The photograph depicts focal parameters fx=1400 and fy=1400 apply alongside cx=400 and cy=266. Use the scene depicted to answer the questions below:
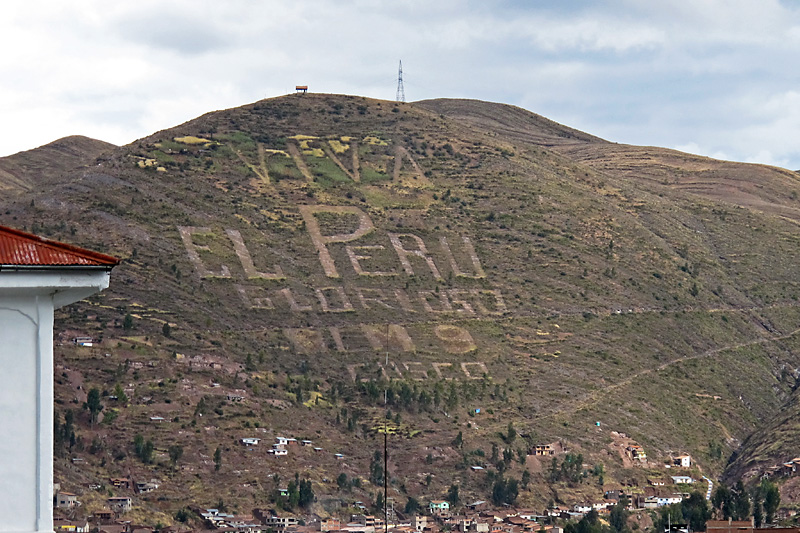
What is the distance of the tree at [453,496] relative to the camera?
3755 inches

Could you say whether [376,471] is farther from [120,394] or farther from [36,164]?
[36,164]

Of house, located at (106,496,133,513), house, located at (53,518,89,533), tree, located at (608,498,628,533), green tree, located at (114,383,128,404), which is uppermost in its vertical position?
green tree, located at (114,383,128,404)

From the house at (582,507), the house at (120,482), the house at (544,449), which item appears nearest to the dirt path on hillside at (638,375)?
the house at (544,449)

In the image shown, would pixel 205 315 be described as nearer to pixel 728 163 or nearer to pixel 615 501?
pixel 615 501

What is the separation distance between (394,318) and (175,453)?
29267 millimetres

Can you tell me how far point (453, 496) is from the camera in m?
95.7

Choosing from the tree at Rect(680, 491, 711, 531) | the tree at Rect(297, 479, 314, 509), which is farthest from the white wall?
the tree at Rect(297, 479, 314, 509)

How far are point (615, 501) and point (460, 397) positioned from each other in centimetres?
1515

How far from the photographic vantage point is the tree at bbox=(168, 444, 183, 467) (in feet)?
297

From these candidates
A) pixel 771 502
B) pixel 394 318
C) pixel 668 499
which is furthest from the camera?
pixel 394 318

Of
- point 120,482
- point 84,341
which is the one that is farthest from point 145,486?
point 84,341

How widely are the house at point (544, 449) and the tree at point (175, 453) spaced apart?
86.8 feet

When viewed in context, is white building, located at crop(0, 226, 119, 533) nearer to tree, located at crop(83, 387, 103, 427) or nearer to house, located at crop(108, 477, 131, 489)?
house, located at crop(108, 477, 131, 489)

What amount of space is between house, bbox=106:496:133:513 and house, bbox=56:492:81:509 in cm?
228
